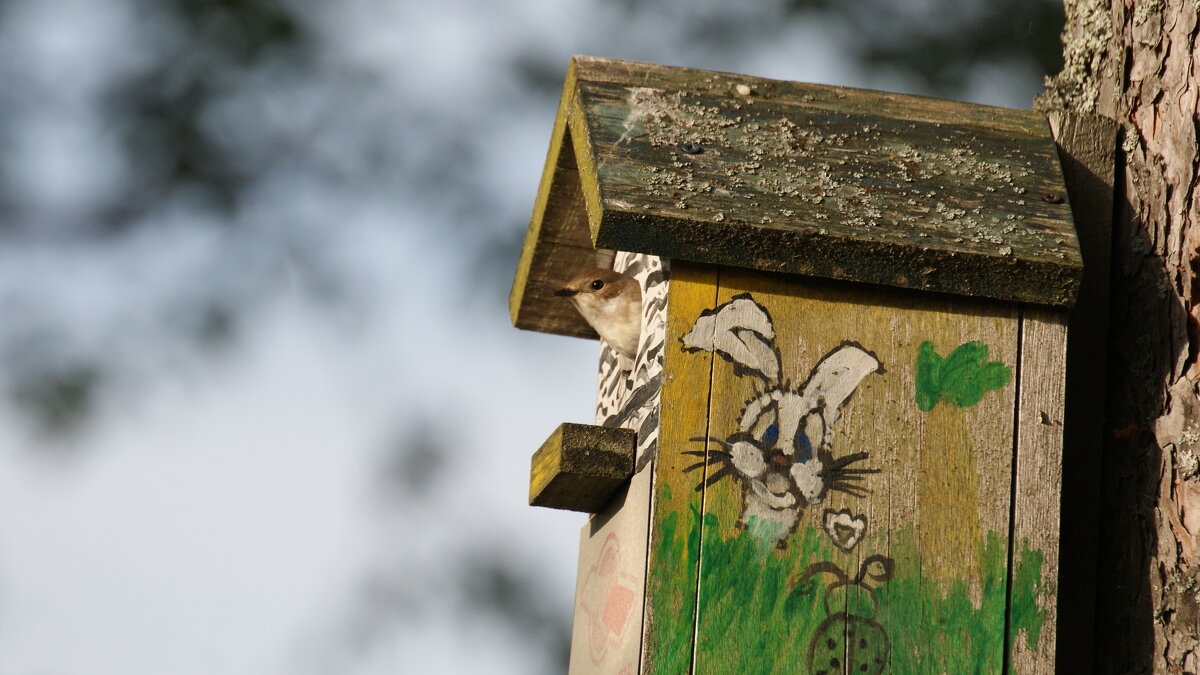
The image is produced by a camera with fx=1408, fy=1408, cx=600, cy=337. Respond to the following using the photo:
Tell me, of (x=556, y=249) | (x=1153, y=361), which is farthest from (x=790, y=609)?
(x=556, y=249)

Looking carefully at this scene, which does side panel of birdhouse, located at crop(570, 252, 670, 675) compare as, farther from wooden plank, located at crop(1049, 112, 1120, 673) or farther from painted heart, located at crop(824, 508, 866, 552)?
wooden plank, located at crop(1049, 112, 1120, 673)

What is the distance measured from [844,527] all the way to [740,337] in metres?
0.31

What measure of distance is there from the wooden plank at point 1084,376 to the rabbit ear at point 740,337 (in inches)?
23.1

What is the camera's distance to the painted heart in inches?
76.6

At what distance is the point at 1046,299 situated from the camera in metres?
2.04

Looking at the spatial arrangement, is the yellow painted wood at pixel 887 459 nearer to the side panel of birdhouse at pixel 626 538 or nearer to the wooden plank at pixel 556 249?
the side panel of birdhouse at pixel 626 538

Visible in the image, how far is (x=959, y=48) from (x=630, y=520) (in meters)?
3.58

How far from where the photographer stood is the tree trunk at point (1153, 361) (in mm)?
2115

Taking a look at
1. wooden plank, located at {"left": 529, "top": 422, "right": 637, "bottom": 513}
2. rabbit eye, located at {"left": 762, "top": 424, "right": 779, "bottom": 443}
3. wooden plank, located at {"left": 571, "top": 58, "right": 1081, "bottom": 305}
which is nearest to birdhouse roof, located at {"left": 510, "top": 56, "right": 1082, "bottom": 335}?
wooden plank, located at {"left": 571, "top": 58, "right": 1081, "bottom": 305}

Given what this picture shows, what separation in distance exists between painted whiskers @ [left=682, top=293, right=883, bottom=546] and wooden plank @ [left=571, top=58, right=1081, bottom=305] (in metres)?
0.10

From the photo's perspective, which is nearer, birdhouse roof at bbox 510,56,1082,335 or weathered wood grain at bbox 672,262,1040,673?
weathered wood grain at bbox 672,262,1040,673

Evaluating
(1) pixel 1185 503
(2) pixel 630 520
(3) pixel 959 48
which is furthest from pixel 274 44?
(1) pixel 1185 503

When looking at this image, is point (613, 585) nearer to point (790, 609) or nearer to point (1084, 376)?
point (790, 609)

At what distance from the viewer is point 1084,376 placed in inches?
90.3
